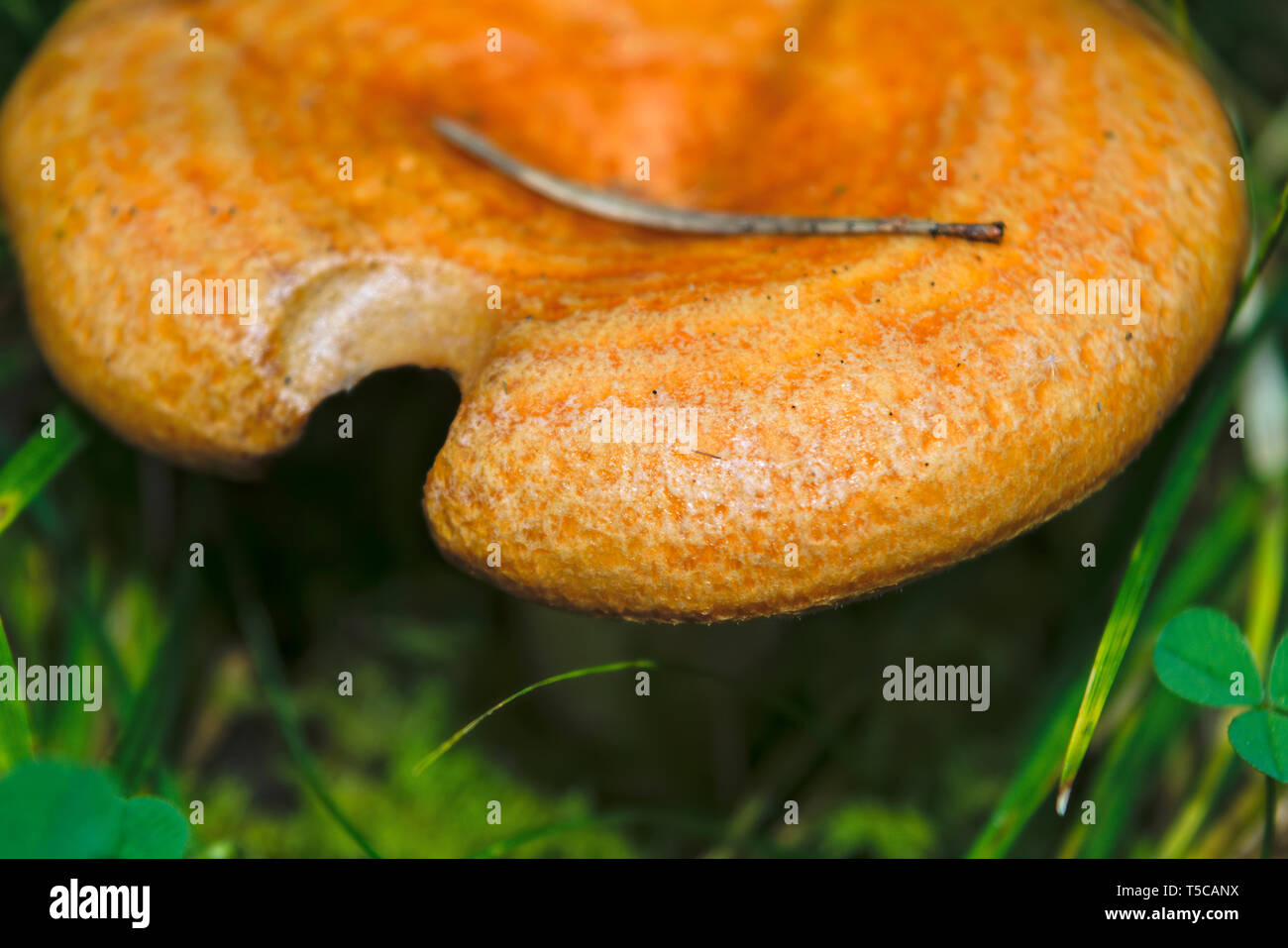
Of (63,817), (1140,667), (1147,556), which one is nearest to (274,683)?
(63,817)

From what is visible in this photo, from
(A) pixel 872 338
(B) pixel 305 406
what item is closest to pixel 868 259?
(A) pixel 872 338

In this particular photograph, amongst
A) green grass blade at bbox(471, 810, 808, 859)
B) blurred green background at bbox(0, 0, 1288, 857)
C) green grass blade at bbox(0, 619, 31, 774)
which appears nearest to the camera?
green grass blade at bbox(0, 619, 31, 774)

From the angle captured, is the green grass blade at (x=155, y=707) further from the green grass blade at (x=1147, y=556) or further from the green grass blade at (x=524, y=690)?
the green grass blade at (x=1147, y=556)

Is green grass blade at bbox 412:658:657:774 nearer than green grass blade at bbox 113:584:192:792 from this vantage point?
Yes

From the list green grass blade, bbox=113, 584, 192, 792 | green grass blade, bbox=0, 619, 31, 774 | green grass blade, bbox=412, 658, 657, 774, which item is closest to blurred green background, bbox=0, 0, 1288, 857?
green grass blade, bbox=113, 584, 192, 792

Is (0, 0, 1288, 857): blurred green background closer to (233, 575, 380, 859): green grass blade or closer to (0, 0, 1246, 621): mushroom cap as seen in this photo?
(233, 575, 380, 859): green grass blade

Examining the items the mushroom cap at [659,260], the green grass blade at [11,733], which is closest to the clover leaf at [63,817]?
the green grass blade at [11,733]
